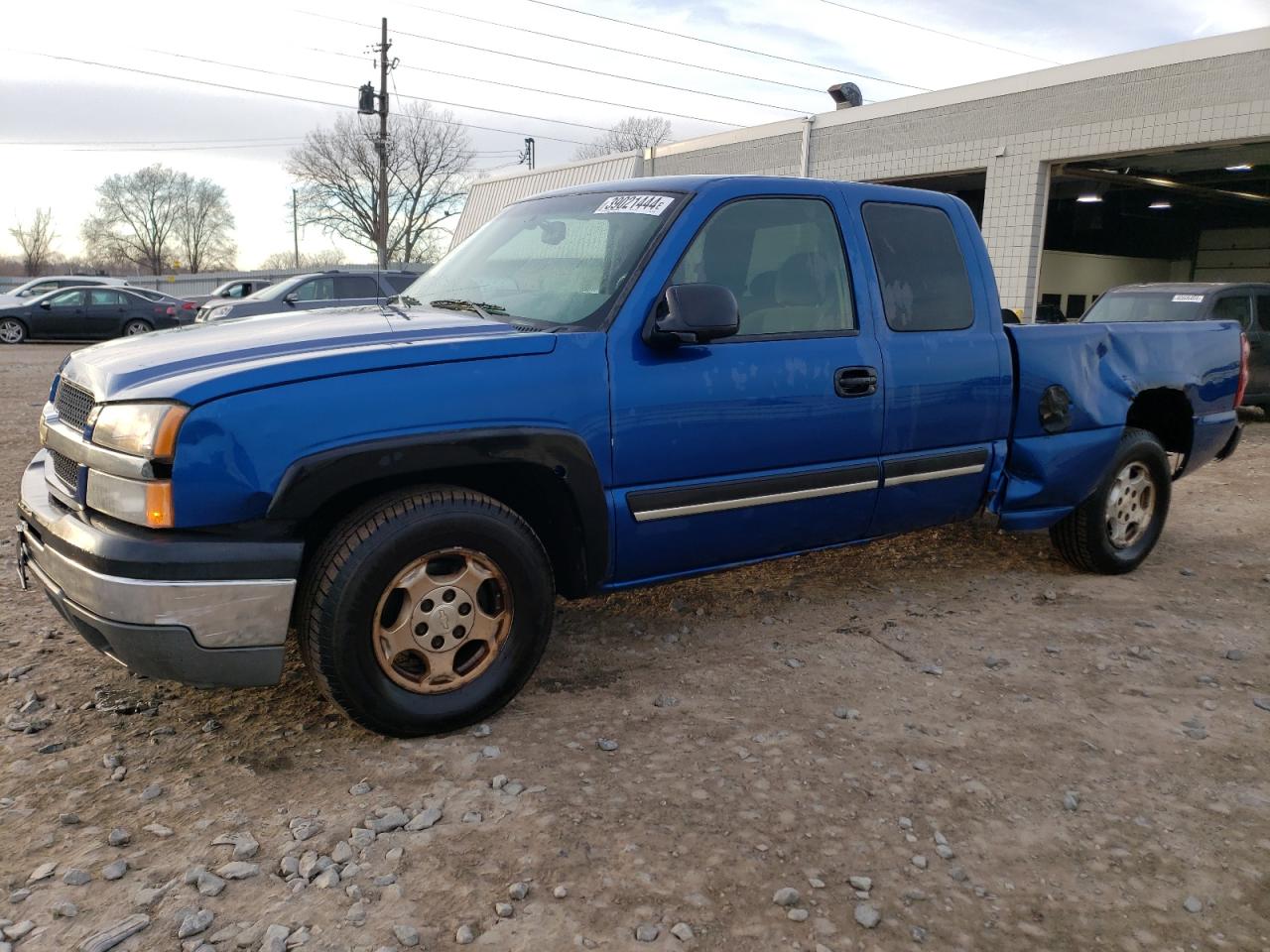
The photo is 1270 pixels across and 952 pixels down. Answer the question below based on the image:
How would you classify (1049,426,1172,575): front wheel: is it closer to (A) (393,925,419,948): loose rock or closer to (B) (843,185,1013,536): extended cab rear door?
(B) (843,185,1013,536): extended cab rear door

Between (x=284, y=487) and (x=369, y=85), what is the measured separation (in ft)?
122

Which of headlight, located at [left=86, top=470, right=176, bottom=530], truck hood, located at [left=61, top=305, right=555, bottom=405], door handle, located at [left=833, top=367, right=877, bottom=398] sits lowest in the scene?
headlight, located at [left=86, top=470, right=176, bottom=530]

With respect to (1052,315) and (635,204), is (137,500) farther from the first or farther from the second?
(1052,315)

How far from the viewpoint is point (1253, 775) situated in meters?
3.01

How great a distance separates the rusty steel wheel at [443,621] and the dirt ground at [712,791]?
0.23 metres

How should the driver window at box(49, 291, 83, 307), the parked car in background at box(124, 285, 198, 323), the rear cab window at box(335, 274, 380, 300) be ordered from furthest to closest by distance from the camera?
the parked car in background at box(124, 285, 198, 323) < the driver window at box(49, 291, 83, 307) < the rear cab window at box(335, 274, 380, 300)

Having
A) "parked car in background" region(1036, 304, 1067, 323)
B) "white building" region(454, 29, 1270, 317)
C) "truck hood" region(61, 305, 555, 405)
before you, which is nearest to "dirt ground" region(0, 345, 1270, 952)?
"truck hood" region(61, 305, 555, 405)

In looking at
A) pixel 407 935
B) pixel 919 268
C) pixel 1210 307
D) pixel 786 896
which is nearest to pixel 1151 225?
pixel 1210 307

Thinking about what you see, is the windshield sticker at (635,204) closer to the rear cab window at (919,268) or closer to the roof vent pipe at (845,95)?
the rear cab window at (919,268)

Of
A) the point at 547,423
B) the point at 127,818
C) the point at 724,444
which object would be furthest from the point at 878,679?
the point at 127,818

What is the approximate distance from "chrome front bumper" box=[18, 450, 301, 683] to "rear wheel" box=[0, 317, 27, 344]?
2131cm

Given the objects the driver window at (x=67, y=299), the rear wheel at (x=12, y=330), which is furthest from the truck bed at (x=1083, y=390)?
the rear wheel at (x=12, y=330)

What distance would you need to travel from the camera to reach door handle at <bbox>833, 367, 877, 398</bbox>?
377 centimetres

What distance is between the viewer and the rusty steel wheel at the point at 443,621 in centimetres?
297
